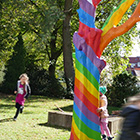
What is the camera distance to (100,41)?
6285 mm

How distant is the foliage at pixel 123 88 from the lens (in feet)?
55.4

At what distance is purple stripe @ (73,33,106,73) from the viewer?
609 cm

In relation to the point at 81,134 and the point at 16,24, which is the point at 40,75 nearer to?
the point at 16,24

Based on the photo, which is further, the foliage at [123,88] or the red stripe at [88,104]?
the foliage at [123,88]

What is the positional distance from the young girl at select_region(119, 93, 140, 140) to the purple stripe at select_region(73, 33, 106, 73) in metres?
4.62

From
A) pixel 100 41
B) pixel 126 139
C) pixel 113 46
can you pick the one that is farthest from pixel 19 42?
pixel 126 139

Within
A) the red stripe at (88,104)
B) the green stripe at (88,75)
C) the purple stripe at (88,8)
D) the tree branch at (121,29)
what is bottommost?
the red stripe at (88,104)

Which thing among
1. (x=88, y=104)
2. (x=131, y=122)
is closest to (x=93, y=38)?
(x=88, y=104)

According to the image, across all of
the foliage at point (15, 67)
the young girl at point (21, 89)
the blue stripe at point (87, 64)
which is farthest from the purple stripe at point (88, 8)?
the foliage at point (15, 67)

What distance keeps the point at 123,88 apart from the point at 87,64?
36.6 feet

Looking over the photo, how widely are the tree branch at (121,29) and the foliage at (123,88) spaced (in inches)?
433

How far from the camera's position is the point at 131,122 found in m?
1.41

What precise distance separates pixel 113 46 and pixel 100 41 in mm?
17235

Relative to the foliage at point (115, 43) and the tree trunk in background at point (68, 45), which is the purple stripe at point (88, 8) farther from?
the foliage at point (115, 43)
